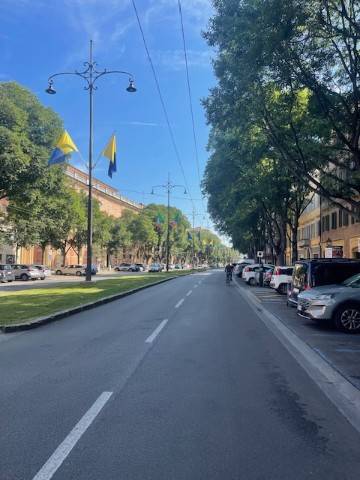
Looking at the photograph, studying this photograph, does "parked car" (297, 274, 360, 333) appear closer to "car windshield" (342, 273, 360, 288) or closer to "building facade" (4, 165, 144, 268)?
"car windshield" (342, 273, 360, 288)

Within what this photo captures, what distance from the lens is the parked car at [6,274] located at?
37.4 meters

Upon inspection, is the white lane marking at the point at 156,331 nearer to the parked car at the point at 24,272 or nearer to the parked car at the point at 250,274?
the parked car at the point at 250,274

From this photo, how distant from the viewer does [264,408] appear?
536 cm

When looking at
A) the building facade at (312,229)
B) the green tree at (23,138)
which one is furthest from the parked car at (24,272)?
the building facade at (312,229)

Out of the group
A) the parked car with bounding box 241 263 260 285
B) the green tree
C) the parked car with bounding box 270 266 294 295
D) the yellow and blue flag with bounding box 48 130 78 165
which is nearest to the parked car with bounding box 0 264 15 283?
the green tree

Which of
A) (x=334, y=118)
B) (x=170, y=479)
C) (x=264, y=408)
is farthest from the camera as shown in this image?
(x=334, y=118)

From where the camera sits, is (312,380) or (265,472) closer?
(265,472)

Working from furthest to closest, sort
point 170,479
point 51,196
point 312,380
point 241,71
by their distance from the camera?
point 51,196
point 241,71
point 312,380
point 170,479

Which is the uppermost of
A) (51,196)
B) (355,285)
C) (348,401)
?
(51,196)

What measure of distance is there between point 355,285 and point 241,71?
7464 mm

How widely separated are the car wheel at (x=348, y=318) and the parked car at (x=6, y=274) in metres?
31.4

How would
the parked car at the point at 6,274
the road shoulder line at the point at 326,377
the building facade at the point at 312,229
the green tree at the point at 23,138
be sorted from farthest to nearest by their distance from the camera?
the building facade at the point at 312,229 → the parked car at the point at 6,274 → the green tree at the point at 23,138 → the road shoulder line at the point at 326,377

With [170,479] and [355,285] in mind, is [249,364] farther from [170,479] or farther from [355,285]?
[355,285]

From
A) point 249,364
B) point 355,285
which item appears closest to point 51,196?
point 355,285
